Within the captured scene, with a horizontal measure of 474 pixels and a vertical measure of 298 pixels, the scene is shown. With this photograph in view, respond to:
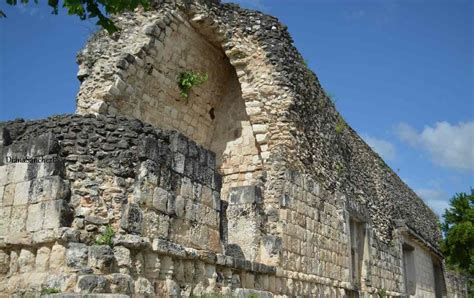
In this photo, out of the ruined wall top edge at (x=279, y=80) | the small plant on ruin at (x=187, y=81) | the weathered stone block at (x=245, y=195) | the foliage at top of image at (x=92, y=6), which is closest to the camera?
the foliage at top of image at (x=92, y=6)

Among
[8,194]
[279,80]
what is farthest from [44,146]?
[279,80]

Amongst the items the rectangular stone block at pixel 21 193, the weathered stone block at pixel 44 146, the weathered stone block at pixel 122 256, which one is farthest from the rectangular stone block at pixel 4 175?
the weathered stone block at pixel 122 256

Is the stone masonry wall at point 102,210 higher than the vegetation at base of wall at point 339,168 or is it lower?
lower

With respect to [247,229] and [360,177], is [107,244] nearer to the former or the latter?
[247,229]

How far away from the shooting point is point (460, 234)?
18844mm

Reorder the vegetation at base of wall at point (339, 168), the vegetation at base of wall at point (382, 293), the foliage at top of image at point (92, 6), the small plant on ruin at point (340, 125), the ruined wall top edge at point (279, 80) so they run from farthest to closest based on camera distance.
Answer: the vegetation at base of wall at point (382, 293), the small plant on ruin at point (340, 125), the vegetation at base of wall at point (339, 168), the ruined wall top edge at point (279, 80), the foliage at top of image at point (92, 6)

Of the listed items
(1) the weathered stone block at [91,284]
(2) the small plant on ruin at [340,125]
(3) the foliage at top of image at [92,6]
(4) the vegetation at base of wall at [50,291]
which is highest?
(2) the small plant on ruin at [340,125]

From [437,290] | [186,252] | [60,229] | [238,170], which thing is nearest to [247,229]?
[238,170]

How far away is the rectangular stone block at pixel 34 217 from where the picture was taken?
5.37 m

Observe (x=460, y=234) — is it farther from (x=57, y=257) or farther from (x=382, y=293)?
(x=57, y=257)

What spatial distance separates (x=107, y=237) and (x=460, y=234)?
16.2 m

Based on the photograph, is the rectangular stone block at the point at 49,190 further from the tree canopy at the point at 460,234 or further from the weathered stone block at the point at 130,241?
the tree canopy at the point at 460,234

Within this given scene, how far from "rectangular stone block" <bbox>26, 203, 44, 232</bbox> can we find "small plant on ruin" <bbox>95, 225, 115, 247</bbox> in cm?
57

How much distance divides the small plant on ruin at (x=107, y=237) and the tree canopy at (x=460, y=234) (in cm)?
1572
